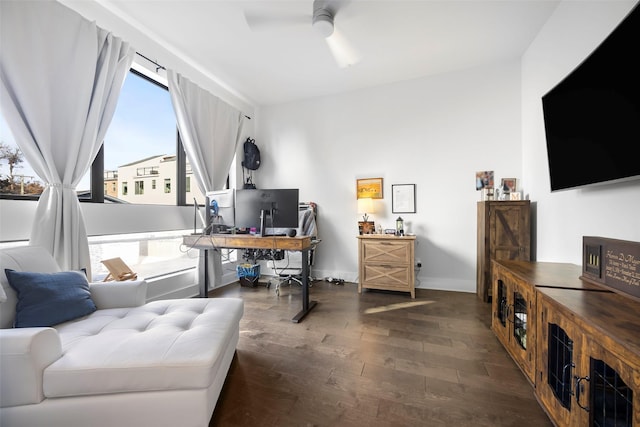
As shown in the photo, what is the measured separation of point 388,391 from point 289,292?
2058 millimetres

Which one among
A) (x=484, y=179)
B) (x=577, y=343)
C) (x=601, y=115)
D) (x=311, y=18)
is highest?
(x=311, y=18)

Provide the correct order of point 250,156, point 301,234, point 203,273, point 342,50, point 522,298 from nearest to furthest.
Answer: point 522,298 → point 342,50 → point 203,273 → point 301,234 → point 250,156

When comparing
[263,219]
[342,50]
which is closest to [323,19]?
[342,50]

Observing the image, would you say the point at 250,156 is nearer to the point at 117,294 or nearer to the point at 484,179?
the point at 117,294

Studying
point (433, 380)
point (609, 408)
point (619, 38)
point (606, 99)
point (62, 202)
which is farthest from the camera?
point (62, 202)

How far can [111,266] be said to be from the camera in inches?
90.5

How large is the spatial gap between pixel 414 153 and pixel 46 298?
3.83 metres

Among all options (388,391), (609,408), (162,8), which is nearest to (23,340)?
(388,391)

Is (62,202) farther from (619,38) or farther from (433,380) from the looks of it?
(619,38)

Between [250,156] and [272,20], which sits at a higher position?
[272,20]

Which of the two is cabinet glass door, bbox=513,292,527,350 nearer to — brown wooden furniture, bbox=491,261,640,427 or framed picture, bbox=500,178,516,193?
brown wooden furniture, bbox=491,261,640,427

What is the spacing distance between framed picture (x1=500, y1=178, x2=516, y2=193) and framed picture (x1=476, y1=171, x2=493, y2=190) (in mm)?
133

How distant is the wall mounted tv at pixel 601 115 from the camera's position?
1.21 m

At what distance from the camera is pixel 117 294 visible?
1.68m
